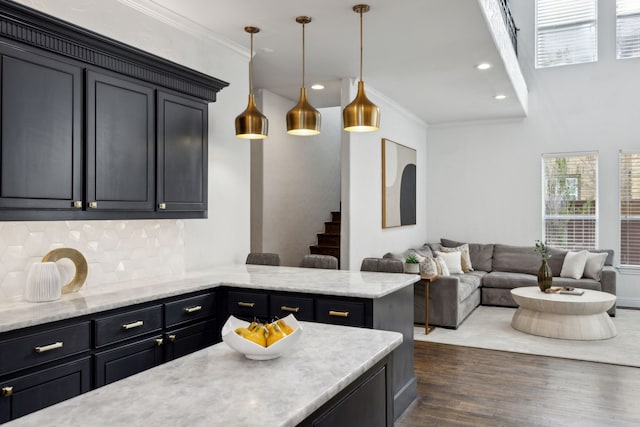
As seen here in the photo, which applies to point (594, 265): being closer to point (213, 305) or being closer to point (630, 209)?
point (630, 209)

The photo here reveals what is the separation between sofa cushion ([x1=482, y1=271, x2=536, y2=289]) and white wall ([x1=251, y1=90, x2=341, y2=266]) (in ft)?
8.32

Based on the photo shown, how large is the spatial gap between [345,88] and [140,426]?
488 centimetres

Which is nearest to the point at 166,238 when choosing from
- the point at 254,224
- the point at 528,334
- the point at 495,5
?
the point at 254,224

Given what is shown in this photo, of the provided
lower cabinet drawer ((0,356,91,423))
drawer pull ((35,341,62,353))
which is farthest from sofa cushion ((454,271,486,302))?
drawer pull ((35,341,62,353))

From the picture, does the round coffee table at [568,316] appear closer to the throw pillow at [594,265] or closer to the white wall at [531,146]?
the throw pillow at [594,265]

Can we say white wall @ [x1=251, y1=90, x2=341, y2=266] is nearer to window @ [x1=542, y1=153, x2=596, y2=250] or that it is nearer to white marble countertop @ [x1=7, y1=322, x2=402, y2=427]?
window @ [x1=542, y1=153, x2=596, y2=250]

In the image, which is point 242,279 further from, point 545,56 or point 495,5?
point 545,56

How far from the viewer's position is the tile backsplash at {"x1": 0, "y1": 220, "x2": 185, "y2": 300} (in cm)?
274

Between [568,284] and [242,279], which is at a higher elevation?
[242,279]

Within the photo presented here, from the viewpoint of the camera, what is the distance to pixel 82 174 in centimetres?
279

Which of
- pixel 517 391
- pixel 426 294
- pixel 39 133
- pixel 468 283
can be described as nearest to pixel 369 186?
pixel 426 294

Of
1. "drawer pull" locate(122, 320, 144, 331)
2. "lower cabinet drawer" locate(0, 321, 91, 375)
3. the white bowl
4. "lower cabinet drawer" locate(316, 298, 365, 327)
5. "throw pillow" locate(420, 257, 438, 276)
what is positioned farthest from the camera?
"throw pillow" locate(420, 257, 438, 276)

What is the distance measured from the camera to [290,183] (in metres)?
6.72

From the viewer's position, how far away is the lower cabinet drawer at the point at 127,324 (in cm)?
260
